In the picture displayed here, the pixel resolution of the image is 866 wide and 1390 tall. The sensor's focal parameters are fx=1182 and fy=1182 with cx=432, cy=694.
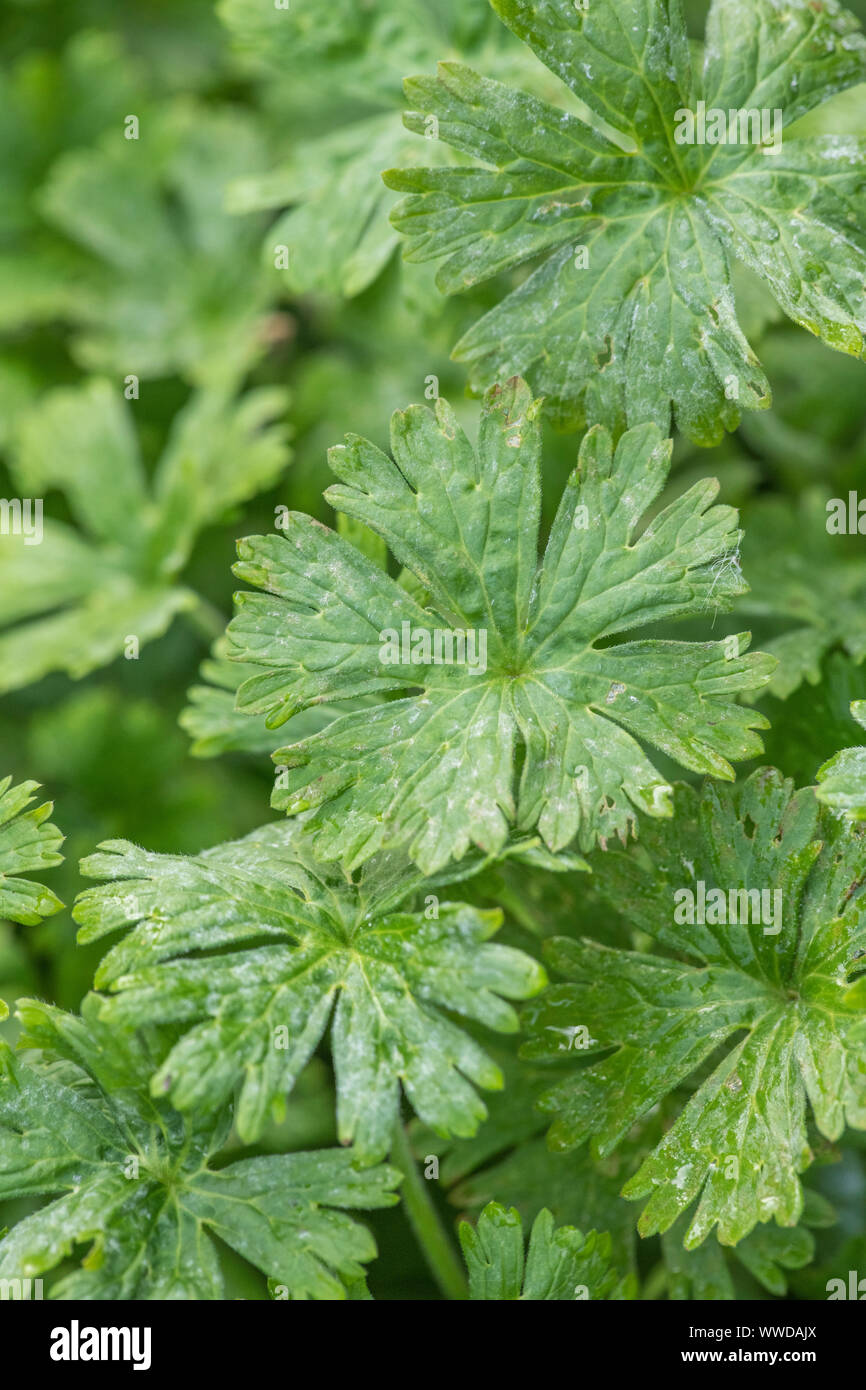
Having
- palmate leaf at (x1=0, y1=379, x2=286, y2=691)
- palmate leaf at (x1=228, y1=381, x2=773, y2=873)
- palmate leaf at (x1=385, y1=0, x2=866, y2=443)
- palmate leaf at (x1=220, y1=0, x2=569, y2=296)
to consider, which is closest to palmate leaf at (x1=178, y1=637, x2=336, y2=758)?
palmate leaf at (x1=228, y1=381, x2=773, y2=873)

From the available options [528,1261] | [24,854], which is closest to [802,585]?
[528,1261]

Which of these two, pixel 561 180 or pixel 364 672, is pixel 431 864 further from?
pixel 561 180

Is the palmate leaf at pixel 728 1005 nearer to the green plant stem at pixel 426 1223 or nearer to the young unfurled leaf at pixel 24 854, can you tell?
the green plant stem at pixel 426 1223

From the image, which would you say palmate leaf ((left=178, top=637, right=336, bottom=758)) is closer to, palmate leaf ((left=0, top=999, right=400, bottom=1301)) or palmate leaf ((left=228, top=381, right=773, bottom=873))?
palmate leaf ((left=228, top=381, right=773, bottom=873))

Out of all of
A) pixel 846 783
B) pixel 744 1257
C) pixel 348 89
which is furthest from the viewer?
pixel 348 89

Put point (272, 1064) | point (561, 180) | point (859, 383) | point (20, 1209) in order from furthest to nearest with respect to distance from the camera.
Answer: point (859, 383) → point (20, 1209) → point (561, 180) → point (272, 1064)

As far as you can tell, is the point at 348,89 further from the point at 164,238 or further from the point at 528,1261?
→ the point at 528,1261
